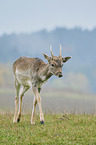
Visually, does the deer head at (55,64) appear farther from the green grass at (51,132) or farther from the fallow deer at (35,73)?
the green grass at (51,132)

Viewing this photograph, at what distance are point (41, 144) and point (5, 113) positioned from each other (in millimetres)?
7023

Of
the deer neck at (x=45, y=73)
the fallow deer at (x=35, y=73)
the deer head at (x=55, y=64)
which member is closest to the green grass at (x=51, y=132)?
the fallow deer at (x=35, y=73)

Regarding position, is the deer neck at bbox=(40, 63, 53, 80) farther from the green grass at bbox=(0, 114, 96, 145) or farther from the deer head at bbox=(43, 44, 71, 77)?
the green grass at bbox=(0, 114, 96, 145)

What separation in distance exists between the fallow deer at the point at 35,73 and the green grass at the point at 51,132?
62 centimetres

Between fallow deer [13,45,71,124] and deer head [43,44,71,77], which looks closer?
deer head [43,44,71,77]

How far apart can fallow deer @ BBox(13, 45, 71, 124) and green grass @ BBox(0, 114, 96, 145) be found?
24.4 inches

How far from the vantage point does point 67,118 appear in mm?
14742

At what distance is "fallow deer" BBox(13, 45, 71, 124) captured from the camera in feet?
39.2

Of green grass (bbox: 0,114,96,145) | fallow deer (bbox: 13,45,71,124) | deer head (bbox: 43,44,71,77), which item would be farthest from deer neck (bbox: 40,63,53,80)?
green grass (bbox: 0,114,96,145)

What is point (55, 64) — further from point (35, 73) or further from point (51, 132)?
point (51, 132)

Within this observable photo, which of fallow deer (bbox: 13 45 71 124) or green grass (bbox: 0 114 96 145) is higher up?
fallow deer (bbox: 13 45 71 124)

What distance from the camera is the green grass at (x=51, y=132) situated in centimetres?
1040

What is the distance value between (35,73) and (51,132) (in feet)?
8.86

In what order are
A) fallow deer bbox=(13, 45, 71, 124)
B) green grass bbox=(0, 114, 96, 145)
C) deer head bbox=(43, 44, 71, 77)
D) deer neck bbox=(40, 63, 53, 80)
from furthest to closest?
deer neck bbox=(40, 63, 53, 80) < fallow deer bbox=(13, 45, 71, 124) < deer head bbox=(43, 44, 71, 77) < green grass bbox=(0, 114, 96, 145)
